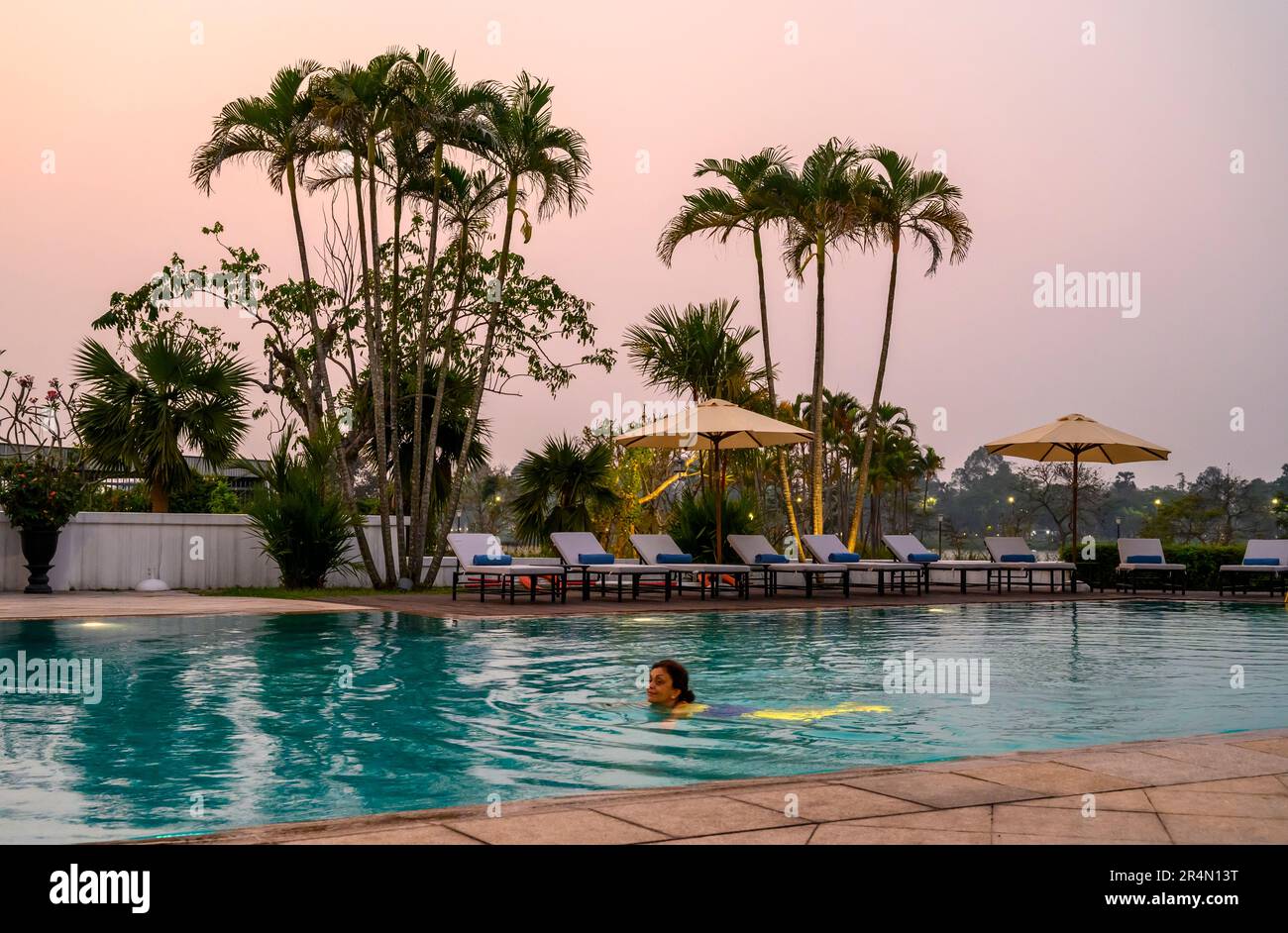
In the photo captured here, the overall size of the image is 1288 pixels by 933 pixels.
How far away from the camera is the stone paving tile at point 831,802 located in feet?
12.3

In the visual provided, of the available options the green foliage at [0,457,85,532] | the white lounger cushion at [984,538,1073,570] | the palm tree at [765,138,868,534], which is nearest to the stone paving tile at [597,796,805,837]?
the green foliage at [0,457,85,532]

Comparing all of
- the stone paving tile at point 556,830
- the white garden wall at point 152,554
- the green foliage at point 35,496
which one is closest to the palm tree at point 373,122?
the white garden wall at point 152,554

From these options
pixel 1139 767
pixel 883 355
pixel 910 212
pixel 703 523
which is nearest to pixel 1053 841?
pixel 1139 767

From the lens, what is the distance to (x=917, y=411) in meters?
50.3

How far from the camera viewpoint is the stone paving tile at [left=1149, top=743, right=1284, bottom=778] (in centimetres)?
454

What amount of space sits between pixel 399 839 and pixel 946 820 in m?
1.64

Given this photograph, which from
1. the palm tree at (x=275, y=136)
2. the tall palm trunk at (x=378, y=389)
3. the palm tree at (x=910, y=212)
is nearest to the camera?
the palm tree at (x=275, y=136)

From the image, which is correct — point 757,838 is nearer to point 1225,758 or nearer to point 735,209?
point 1225,758

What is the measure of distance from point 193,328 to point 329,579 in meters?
6.59

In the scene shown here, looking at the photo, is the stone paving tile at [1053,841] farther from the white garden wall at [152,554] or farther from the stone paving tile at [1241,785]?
the white garden wall at [152,554]

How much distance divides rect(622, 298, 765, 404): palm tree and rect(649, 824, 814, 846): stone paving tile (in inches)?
768

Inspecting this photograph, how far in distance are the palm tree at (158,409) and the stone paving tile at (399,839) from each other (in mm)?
15543

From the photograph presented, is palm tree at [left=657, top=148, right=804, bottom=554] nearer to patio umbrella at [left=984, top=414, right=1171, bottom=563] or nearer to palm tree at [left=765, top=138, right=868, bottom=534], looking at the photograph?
palm tree at [left=765, top=138, right=868, bottom=534]
